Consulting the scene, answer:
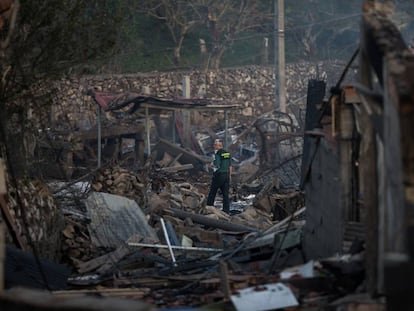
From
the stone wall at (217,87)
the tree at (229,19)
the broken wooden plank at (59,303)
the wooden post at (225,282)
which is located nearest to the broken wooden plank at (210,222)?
the wooden post at (225,282)

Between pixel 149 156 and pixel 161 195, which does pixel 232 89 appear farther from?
pixel 161 195

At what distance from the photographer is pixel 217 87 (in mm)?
45250

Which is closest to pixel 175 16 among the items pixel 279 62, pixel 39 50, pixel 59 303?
pixel 279 62

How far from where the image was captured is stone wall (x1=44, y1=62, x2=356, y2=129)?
37406 mm

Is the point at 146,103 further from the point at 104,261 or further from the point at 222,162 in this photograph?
the point at 104,261

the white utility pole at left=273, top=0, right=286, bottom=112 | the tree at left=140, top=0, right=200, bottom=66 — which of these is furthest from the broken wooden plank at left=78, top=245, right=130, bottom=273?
the tree at left=140, top=0, right=200, bottom=66

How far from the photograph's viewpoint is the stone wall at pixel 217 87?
3741 cm

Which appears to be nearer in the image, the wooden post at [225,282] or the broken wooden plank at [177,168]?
the wooden post at [225,282]

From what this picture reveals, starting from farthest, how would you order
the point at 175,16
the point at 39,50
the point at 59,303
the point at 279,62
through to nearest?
the point at 175,16 → the point at 279,62 → the point at 39,50 → the point at 59,303

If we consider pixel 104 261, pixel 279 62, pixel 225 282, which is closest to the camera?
pixel 225 282

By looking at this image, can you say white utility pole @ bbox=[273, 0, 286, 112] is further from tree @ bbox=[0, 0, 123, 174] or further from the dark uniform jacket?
tree @ bbox=[0, 0, 123, 174]

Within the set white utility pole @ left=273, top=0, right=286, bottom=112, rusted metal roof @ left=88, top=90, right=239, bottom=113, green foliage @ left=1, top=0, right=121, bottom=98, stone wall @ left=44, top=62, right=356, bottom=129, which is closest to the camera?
green foliage @ left=1, top=0, right=121, bottom=98

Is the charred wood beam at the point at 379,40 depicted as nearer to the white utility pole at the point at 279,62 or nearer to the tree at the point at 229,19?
the white utility pole at the point at 279,62

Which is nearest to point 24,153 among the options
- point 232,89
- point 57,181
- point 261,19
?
point 57,181
